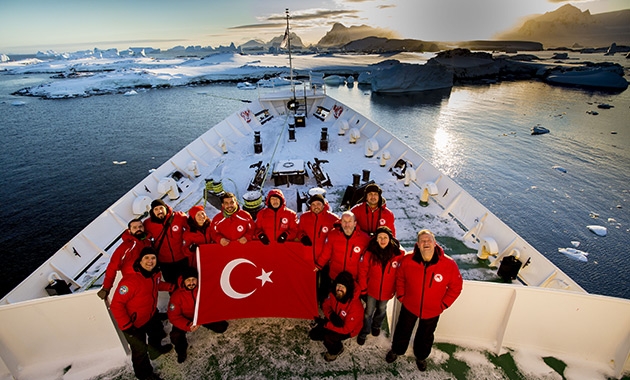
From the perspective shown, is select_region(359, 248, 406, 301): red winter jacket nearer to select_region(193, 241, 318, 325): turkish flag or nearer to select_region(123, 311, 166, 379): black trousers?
select_region(193, 241, 318, 325): turkish flag

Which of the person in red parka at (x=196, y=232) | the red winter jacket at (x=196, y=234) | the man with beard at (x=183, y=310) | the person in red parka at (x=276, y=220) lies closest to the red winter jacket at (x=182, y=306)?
the man with beard at (x=183, y=310)

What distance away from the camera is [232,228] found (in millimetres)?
3686

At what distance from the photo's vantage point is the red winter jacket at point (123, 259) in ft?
10.1

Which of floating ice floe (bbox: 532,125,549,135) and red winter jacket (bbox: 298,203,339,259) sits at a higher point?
red winter jacket (bbox: 298,203,339,259)

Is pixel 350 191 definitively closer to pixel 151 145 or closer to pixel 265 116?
pixel 265 116

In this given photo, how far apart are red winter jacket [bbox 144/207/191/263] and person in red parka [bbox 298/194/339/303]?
1.56 meters

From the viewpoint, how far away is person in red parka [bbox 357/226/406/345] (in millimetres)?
3031

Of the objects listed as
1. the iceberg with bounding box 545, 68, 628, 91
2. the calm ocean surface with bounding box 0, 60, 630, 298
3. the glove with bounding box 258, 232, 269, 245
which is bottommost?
the calm ocean surface with bounding box 0, 60, 630, 298

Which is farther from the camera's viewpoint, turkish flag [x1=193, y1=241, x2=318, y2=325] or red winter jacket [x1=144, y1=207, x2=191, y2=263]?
red winter jacket [x1=144, y1=207, x2=191, y2=263]

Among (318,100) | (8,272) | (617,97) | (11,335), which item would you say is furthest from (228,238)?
(617,97)

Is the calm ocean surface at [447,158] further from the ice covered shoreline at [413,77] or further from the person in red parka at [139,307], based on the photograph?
the person in red parka at [139,307]

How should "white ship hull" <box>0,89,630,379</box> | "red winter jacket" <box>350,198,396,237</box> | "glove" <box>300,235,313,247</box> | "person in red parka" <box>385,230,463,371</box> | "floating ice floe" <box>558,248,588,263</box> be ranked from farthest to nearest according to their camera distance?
"floating ice floe" <box>558,248,588,263</box> → "red winter jacket" <box>350,198,396,237</box> → "glove" <box>300,235,313,247</box> → "white ship hull" <box>0,89,630,379</box> → "person in red parka" <box>385,230,463,371</box>

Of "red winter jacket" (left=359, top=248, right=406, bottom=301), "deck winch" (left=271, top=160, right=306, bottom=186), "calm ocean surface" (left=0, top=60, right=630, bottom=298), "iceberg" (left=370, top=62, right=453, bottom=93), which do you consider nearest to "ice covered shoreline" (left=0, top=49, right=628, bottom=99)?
"iceberg" (left=370, top=62, right=453, bottom=93)

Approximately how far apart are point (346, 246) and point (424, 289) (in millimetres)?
889
